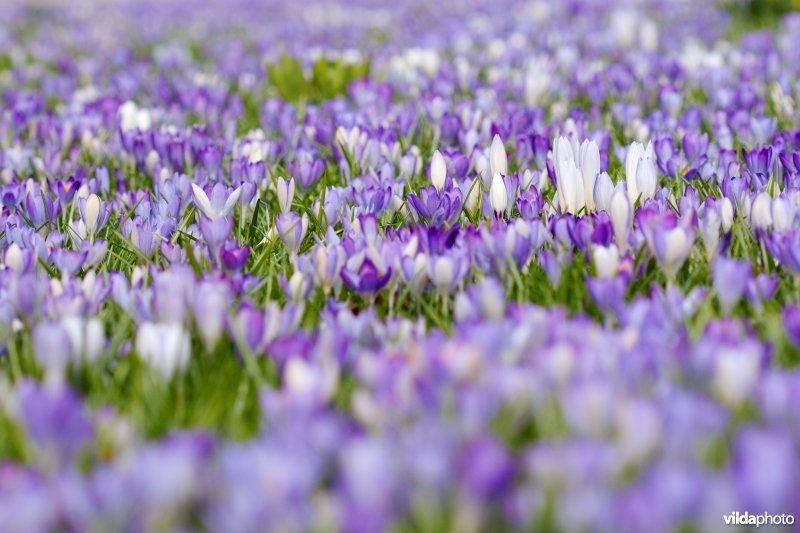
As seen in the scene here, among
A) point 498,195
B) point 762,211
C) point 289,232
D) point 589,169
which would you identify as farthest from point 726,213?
point 289,232

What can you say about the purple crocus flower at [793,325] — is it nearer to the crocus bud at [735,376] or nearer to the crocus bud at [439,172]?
the crocus bud at [735,376]

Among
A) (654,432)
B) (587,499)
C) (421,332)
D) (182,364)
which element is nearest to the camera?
(587,499)

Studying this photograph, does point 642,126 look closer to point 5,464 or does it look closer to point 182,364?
point 182,364

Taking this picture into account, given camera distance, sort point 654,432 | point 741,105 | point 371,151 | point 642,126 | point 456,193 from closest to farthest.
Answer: point 654,432 < point 456,193 < point 371,151 < point 642,126 < point 741,105

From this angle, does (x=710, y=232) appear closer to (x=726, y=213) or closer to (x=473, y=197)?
(x=726, y=213)

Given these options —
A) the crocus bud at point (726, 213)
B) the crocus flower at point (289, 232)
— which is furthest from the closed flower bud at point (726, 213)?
the crocus flower at point (289, 232)

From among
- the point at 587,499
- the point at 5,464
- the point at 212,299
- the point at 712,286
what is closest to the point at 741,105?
the point at 712,286

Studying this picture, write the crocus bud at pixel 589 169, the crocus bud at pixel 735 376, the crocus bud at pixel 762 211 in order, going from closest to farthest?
the crocus bud at pixel 735 376 < the crocus bud at pixel 762 211 < the crocus bud at pixel 589 169
